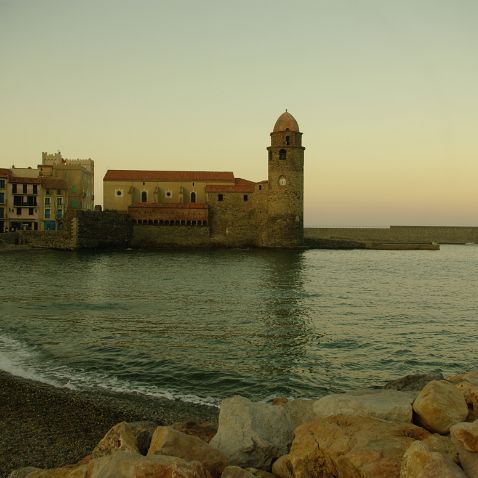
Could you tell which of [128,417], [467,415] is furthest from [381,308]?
[467,415]

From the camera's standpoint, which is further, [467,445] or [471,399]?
[471,399]

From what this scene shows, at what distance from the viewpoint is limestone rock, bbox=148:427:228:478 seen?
466 centimetres

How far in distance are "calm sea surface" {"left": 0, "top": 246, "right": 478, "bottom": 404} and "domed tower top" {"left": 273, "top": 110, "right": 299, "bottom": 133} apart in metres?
28.9

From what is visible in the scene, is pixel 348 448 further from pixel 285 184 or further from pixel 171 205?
pixel 171 205

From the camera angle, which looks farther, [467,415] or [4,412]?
[4,412]

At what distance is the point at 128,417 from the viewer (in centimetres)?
815

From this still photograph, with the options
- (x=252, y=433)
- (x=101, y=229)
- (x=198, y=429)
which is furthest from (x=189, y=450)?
(x=101, y=229)

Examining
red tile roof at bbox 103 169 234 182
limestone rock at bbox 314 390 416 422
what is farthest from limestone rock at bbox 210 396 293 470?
red tile roof at bbox 103 169 234 182

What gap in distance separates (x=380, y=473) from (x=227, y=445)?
1675mm

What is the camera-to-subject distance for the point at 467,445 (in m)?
3.97

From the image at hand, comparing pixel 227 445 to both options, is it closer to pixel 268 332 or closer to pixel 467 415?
pixel 467 415

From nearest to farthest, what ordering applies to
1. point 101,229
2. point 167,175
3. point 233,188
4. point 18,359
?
point 18,359
point 101,229
point 233,188
point 167,175

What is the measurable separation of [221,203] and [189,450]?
178ft

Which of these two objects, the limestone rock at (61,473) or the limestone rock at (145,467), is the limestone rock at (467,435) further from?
the limestone rock at (61,473)
